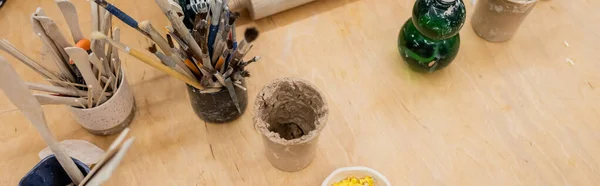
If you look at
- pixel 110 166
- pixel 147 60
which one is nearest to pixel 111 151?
pixel 110 166

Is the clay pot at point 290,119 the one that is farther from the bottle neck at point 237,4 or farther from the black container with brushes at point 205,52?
the bottle neck at point 237,4

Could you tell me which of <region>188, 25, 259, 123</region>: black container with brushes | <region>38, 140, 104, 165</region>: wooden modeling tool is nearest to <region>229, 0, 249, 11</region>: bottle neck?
<region>188, 25, 259, 123</region>: black container with brushes

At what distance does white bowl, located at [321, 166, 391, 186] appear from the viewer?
537 mm

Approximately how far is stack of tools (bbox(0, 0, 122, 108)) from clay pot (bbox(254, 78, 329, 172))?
167mm

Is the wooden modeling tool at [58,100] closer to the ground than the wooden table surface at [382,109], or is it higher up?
higher up

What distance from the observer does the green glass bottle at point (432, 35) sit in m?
0.56

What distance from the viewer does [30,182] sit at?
0.47 m

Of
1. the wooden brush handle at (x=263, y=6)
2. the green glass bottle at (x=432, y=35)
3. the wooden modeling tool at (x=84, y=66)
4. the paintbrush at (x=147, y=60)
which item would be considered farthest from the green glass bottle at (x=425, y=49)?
the wooden modeling tool at (x=84, y=66)

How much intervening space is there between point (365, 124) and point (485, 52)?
0.69 feet

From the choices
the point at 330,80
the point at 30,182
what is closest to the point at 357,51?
the point at 330,80

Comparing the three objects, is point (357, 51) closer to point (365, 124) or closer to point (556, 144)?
point (365, 124)

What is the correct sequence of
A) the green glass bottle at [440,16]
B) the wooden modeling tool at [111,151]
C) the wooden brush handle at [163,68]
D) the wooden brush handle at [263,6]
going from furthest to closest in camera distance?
the wooden brush handle at [263,6] < the green glass bottle at [440,16] < the wooden brush handle at [163,68] < the wooden modeling tool at [111,151]

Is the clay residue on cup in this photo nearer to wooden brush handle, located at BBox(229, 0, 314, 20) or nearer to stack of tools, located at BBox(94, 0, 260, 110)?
stack of tools, located at BBox(94, 0, 260, 110)

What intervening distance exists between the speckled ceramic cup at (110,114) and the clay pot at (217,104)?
73 millimetres
